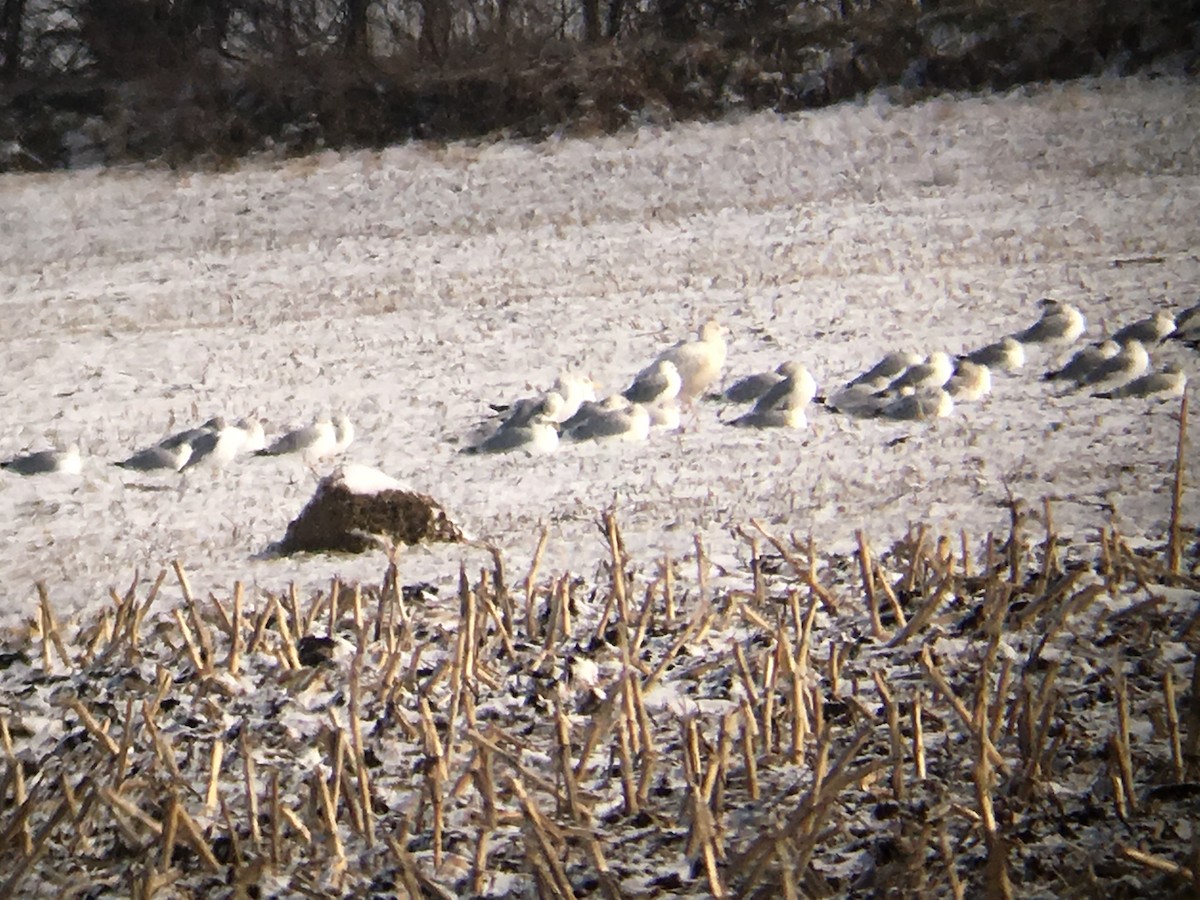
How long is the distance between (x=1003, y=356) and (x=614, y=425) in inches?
92.2

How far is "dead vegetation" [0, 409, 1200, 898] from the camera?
10.1 feet

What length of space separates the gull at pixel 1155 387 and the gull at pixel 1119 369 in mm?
66

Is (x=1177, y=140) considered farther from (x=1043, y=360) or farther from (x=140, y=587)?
(x=140, y=587)

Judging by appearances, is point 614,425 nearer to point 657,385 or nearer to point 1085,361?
point 657,385

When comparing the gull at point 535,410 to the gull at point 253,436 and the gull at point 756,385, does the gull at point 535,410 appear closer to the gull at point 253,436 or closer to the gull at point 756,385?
the gull at point 756,385

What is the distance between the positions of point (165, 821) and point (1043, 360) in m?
6.45

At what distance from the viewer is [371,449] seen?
7.81 metres

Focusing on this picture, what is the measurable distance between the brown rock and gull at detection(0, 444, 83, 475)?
2.26 meters

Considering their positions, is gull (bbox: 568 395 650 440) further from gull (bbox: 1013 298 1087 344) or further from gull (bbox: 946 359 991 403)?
gull (bbox: 1013 298 1087 344)

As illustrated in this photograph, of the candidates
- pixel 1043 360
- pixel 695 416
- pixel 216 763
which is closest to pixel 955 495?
pixel 695 416

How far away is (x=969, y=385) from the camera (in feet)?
26.0

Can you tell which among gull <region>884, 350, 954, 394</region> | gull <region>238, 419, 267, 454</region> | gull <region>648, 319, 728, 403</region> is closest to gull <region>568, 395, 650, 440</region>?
gull <region>648, 319, 728, 403</region>

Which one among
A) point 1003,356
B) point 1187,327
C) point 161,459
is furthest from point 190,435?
point 1187,327

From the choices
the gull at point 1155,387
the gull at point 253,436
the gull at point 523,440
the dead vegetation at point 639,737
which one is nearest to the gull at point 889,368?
the gull at point 1155,387
